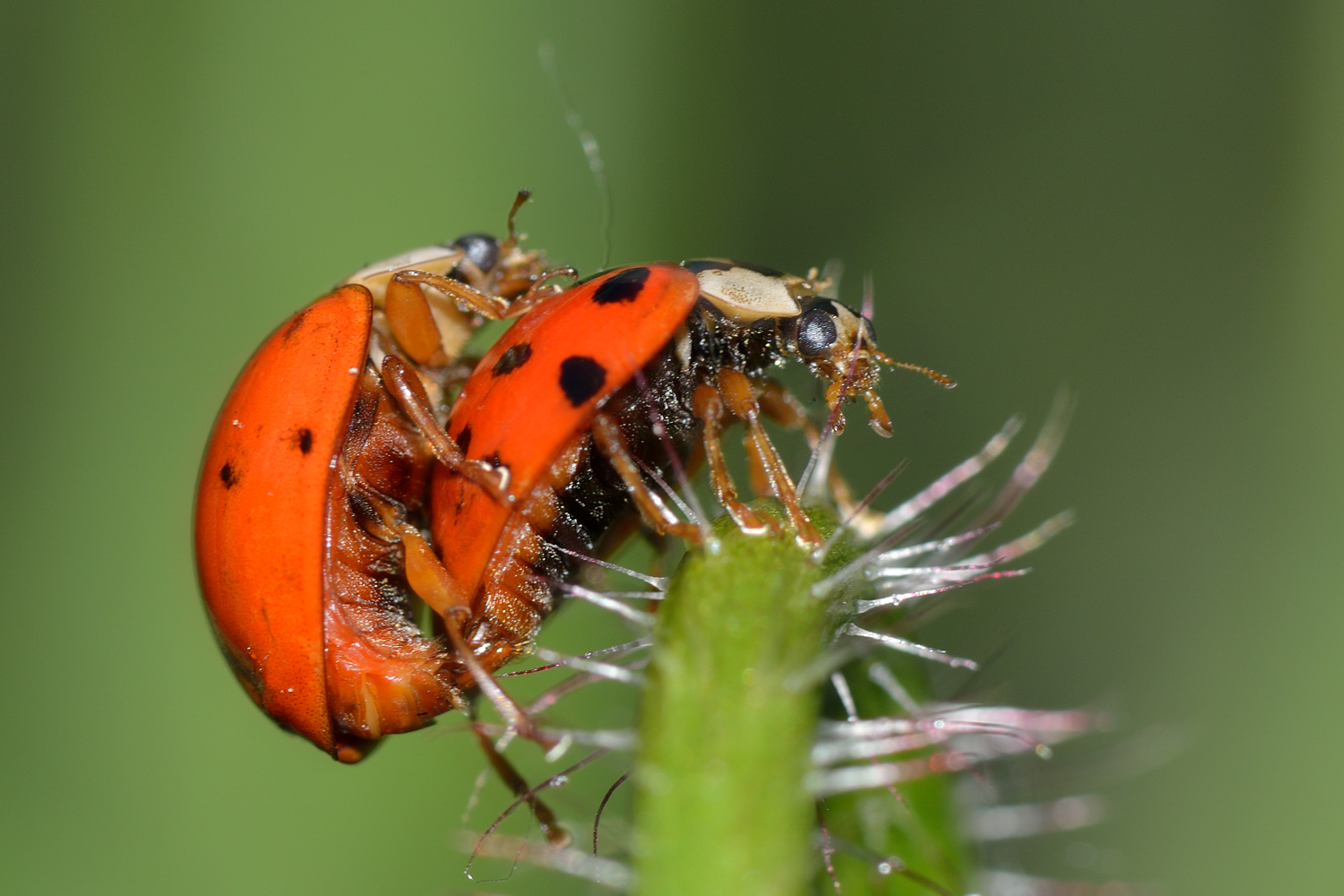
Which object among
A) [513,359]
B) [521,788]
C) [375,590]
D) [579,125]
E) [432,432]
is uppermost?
[579,125]

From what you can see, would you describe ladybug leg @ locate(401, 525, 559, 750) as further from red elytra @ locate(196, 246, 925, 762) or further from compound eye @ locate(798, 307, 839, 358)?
compound eye @ locate(798, 307, 839, 358)

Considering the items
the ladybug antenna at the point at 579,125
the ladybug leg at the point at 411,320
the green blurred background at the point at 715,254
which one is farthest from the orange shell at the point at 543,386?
the ladybug antenna at the point at 579,125

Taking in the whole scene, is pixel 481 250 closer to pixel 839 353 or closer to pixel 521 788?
pixel 839 353

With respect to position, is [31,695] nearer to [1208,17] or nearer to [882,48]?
[882,48]

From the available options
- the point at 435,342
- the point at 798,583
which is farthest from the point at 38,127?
the point at 798,583

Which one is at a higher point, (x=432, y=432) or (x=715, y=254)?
(x=432, y=432)

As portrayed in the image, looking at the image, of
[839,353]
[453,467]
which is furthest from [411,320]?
[839,353]
